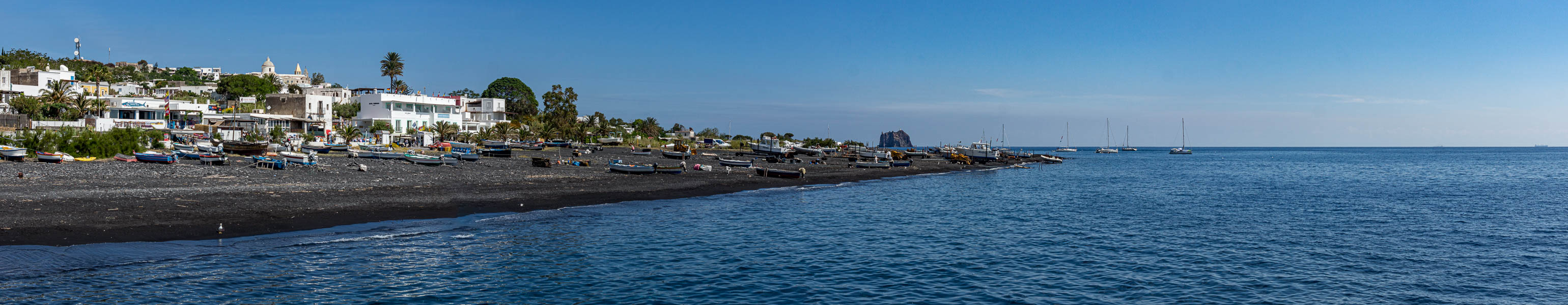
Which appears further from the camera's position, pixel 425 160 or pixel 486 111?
pixel 486 111

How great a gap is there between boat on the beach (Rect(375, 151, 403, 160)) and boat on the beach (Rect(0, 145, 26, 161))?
1849cm

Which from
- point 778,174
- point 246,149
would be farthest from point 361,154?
point 778,174

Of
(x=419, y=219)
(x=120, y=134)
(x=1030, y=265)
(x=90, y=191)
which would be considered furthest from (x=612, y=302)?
(x=120, y=134)

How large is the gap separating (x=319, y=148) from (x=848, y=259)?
56.9 meters

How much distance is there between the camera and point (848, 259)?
22844mm

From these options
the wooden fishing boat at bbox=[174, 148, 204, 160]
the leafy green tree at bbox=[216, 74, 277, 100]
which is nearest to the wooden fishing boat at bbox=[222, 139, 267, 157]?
the wooden fishing boat at bbox=[174, 148, 204, 160]

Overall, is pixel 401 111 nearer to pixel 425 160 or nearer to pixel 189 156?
pixel 425 160

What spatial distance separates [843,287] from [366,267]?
1087cm

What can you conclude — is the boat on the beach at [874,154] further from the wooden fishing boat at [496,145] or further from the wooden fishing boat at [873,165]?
the wooden fishing boat at [496,145]

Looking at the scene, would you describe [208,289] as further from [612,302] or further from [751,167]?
[751,167]

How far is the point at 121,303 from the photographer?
49.3 ft

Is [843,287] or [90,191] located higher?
[90,191]

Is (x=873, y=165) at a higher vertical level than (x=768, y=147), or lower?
lower

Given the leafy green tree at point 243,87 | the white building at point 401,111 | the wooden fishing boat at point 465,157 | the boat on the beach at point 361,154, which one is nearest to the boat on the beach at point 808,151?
the white building at point 401,111
